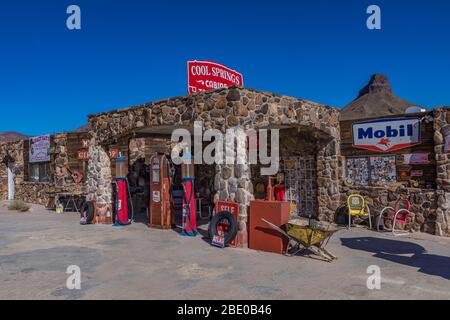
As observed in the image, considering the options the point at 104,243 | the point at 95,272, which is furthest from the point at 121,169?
the point at 95,272

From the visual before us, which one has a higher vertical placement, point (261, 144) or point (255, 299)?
point (261, 144)

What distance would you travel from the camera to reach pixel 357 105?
65.5 m

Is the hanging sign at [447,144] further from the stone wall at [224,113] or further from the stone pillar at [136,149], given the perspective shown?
the stone pillar at [136,149]

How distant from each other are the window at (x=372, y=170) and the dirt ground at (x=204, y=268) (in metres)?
2.03

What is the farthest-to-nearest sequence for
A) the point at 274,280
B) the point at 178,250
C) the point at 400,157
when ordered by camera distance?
the point at 400,157 < the point at 178,250 < the point at 274,280

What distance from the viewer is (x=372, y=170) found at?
39.5 feet

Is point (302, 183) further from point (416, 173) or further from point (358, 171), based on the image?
point (416, 173)

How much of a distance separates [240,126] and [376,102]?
61.9 metres

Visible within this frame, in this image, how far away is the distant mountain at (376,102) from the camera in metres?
59.9

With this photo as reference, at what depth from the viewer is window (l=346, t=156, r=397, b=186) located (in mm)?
11641
